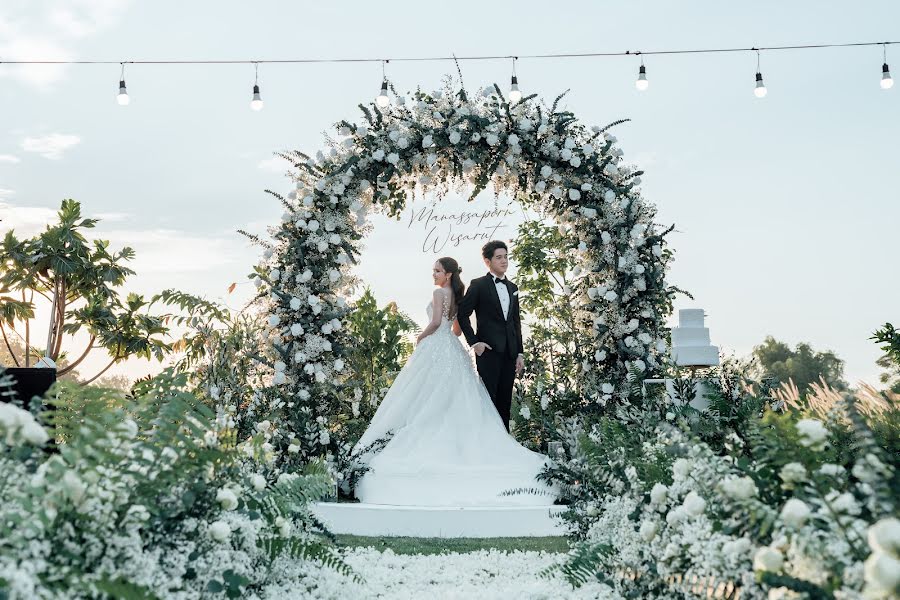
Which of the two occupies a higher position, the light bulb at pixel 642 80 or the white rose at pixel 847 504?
the light bulb at pixel 642 80

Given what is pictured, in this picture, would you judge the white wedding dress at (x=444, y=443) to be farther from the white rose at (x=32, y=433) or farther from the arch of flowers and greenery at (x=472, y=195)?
the white rose at (x=32, y=433)

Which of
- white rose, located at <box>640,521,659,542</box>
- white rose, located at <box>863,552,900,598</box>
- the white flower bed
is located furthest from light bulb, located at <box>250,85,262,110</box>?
white rose, located at <box>863,552,900,598</box>

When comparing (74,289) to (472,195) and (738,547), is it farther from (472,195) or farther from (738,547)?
(738,547)

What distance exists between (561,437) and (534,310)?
13.2 ft

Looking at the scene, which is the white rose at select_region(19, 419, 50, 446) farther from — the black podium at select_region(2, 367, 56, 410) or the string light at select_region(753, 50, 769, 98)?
the string light at select_region(753, 50, 769, 98)

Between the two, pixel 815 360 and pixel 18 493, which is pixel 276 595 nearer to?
pixel 18 493

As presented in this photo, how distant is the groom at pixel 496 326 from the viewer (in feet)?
29.0

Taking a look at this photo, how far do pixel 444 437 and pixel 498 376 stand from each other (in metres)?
1.23

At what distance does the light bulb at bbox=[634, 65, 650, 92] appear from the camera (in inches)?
395

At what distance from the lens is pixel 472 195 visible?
995cm

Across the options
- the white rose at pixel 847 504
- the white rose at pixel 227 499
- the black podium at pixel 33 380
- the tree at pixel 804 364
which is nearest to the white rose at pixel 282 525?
the white rose at pixel 227 499

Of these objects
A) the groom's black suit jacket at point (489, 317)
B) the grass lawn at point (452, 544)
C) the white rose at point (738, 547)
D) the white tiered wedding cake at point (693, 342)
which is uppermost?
the groom's black suit jacket at point (489, 317)

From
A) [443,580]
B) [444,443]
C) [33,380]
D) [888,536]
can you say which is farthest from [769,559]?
[444,443]

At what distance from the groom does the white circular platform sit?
209cm
